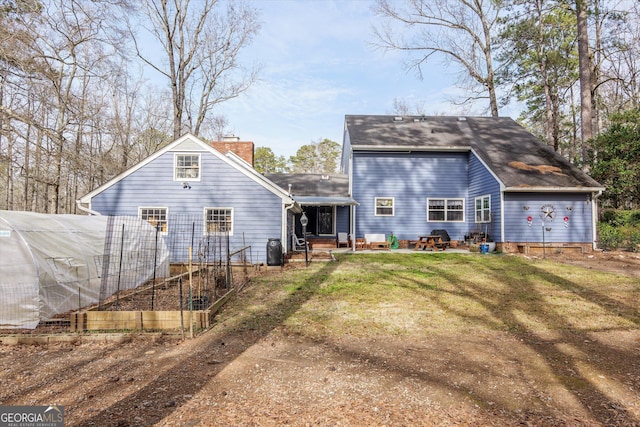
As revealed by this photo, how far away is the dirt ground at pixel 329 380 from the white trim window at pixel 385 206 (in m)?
13.2

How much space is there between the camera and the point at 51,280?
635 centimetres

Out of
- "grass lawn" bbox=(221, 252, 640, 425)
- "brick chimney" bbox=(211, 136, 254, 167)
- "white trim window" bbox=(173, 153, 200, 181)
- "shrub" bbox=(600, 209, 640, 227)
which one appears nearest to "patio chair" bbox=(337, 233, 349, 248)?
"grass lawn" bbox=(221, 252, 640, 425)

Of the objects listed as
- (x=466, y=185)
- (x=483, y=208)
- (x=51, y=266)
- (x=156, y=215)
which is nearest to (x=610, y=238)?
(x=483, y=208)

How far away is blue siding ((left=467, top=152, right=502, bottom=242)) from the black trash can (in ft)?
32.7

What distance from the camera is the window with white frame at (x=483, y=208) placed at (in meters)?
16.5

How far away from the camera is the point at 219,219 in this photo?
13414 mm

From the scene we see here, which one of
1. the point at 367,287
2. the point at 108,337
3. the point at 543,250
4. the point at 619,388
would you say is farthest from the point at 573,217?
the point at 108,337

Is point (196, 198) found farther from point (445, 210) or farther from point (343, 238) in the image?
point (445, 210)

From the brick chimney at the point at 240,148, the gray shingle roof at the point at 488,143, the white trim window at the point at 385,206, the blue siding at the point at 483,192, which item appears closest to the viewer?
the gray shingle roof at the point at 488,143

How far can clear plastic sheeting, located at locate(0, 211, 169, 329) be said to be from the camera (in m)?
5.89

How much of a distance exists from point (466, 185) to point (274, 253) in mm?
11735

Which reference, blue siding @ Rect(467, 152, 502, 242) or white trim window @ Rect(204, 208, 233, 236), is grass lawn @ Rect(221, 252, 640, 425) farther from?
blue siding @ Rect(467, 152, 502, 242)

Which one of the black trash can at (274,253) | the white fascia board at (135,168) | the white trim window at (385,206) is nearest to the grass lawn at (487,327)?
the black trash can at (274,253)

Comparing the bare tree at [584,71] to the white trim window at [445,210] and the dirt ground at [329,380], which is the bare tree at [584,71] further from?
the dirt ground at [329,380]
